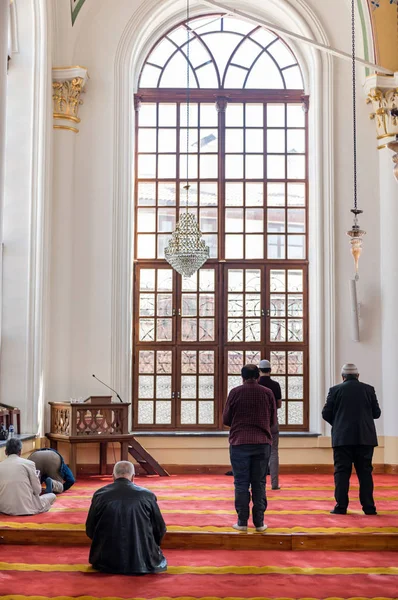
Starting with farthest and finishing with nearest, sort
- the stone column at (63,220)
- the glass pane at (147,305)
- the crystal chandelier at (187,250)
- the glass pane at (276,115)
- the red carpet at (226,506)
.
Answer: the glass pane at (276,115) → the glass pane at (147,305) → the stone column at (63,220) → the crystal chandelier at (187,250) → the red carpet at (226,506)

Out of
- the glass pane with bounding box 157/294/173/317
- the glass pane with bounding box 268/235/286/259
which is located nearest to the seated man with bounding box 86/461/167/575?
the glass pane with bounding box 157/294/173/317

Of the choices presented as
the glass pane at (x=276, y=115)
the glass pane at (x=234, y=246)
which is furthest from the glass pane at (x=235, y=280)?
the glass pane at (x=276, y=115)

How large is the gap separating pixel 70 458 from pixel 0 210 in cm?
426

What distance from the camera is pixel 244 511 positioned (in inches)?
274

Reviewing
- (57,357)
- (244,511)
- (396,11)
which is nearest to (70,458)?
(57,357)

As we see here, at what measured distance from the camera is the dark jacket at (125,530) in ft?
19.4

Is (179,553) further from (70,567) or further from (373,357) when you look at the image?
(373,357)

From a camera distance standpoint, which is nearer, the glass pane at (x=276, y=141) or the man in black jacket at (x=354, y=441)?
the man in black jacket at (x=354, y=441)

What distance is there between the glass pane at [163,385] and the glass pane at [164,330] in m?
Result: 0.49

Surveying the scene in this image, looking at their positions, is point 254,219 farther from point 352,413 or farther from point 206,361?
point 352,413

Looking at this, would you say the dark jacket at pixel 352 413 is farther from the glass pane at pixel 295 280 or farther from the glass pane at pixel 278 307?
the glass pane at pixel 295 280

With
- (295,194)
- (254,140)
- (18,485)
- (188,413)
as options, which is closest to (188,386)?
(188,413)

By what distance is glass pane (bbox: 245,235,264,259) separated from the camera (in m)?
11.8

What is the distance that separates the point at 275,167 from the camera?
1190cm
